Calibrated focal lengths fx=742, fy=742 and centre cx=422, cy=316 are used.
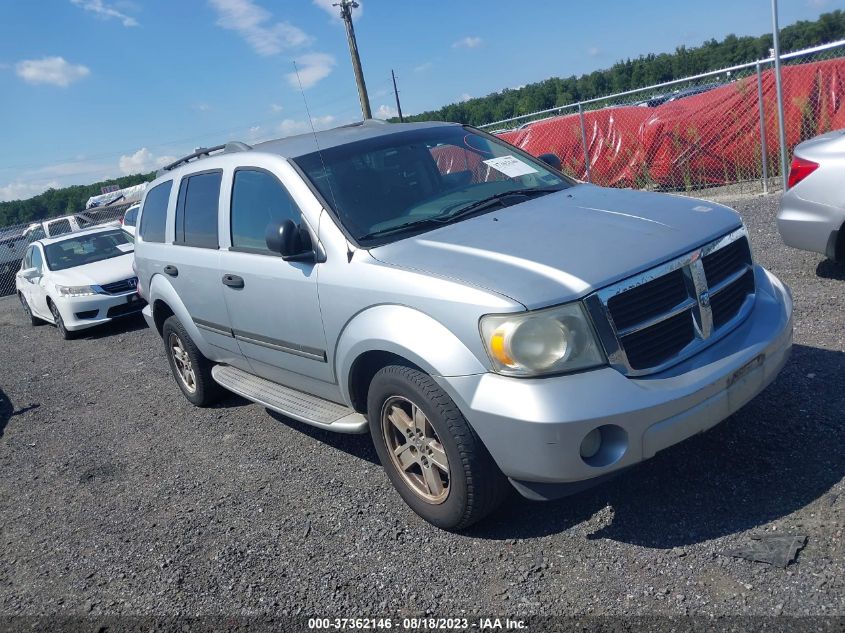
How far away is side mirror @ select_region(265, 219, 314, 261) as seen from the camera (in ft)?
12.8

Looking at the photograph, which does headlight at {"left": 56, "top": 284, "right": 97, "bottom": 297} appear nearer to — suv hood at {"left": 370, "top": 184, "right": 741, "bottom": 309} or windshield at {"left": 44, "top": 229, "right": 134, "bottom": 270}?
windshield at {"left": 44, "top": 229, "right": 134, "bottom": 270}

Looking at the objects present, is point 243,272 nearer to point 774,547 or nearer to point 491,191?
point 491,191

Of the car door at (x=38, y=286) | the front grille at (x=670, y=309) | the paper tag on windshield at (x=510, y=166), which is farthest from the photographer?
the car door at (x=38, y=286)

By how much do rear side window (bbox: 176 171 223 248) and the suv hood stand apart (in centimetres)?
182

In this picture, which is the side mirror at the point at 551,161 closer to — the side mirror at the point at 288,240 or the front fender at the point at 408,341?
the side mirror at the point at 288,240

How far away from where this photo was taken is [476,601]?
10.1 ft

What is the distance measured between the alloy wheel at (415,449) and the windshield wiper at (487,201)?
1065 millimetres

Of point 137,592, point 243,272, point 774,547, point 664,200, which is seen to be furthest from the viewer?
point 243,272

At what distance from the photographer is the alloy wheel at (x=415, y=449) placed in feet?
11.4

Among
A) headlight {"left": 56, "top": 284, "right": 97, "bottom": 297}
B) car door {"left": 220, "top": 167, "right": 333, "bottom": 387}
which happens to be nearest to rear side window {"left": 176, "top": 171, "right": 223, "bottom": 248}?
car door {"left": 220, "top": 167, "right": 333, "bottom": 387}

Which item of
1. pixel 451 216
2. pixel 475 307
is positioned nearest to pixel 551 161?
pixel 451 216


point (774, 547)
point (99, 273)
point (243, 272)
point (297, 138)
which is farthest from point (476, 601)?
point (99, 273)

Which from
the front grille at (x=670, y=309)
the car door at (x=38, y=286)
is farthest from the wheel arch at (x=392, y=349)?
the car door at (x=38, y=286)

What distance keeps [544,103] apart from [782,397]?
41300 millimetres
